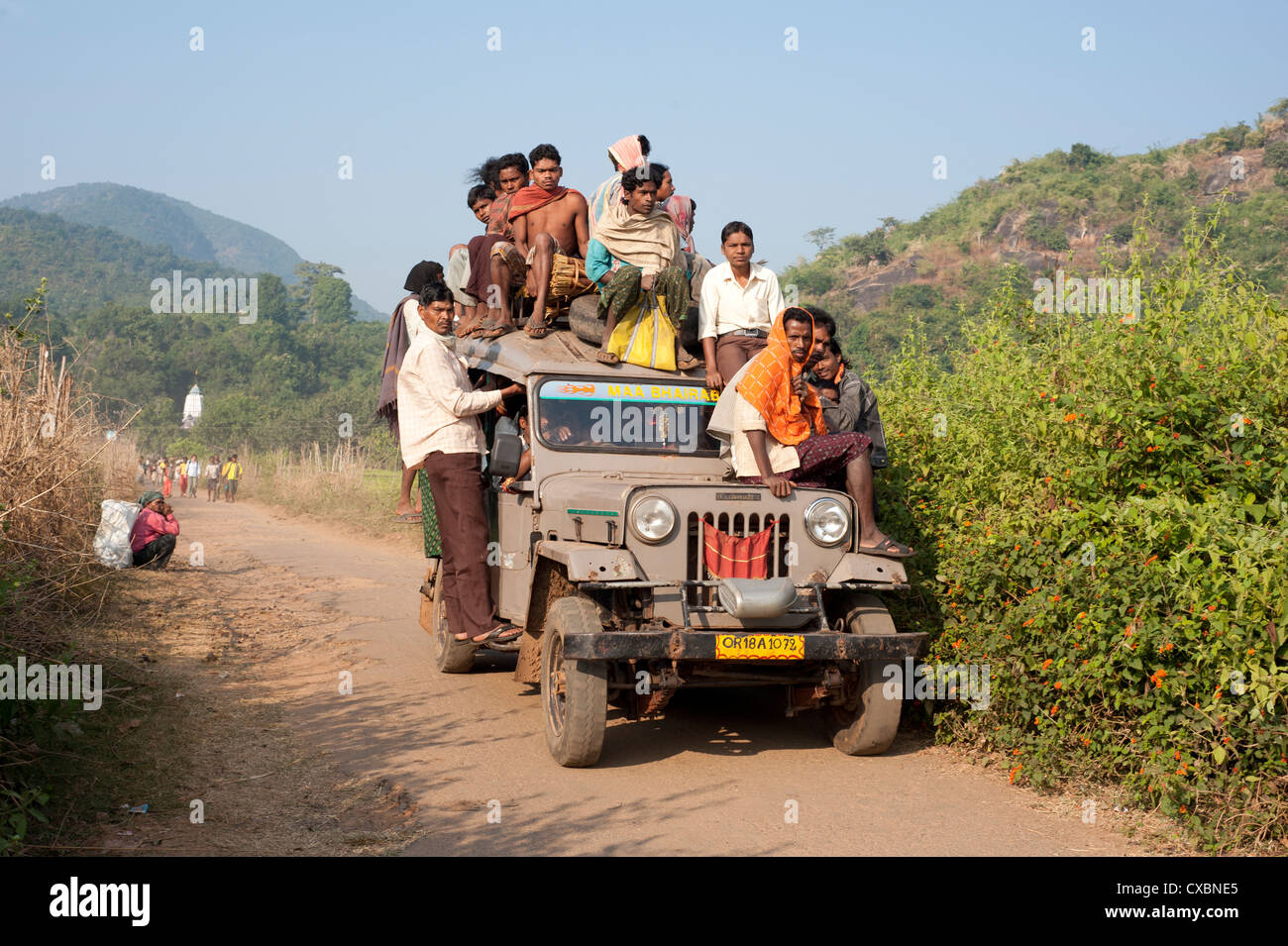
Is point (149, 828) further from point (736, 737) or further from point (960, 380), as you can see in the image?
point (960, 380)

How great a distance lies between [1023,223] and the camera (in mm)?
60500

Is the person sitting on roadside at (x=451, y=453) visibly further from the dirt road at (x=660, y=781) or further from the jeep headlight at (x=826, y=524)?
the jeep headlight at (x=826, y=524)

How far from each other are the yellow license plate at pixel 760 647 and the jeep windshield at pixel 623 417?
172 cm

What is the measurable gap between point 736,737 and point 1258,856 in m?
2.91

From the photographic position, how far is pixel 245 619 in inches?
425

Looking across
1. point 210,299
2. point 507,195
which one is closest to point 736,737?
point 507,195

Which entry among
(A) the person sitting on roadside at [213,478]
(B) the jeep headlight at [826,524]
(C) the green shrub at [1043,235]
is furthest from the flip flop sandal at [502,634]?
(C) the green shrub at [1043,235]

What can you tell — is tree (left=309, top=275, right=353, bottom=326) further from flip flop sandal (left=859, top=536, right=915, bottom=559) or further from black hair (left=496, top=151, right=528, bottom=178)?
flip flop sandal (left=859, top=536, right=915, bottom=559)

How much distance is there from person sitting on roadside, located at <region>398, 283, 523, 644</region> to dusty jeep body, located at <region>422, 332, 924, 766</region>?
0.44 m

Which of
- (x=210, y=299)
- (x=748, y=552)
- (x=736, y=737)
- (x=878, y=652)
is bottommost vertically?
(x=736, y=737)

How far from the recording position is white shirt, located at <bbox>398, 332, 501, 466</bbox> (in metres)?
7.03

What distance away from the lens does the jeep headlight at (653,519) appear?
227 inches

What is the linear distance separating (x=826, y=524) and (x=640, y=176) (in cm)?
318

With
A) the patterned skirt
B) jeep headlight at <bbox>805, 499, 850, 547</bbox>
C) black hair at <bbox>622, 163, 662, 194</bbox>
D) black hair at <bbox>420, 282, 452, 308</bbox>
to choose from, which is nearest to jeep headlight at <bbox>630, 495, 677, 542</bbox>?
jeep headlight at <bbox>805, 499, 850, 547</bbox>
